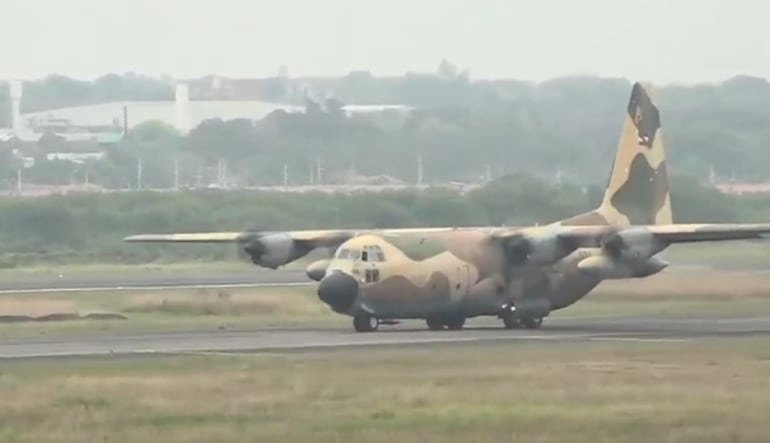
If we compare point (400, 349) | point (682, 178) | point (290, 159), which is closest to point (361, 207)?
point (682, 178)

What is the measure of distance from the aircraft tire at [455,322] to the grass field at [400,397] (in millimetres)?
7570

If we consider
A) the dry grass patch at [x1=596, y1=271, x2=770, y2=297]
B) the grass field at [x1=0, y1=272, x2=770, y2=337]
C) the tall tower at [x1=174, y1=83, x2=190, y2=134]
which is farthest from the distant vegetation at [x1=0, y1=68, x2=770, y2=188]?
the grass field at [x1=0, y1=272, x2=770, y2=337]

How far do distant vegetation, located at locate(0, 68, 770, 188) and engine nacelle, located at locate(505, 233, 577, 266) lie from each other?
21570 millimetres

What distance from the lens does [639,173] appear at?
4800 cm

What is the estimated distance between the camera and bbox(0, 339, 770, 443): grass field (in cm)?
2402

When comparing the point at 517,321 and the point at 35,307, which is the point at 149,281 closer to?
the point at 35,307

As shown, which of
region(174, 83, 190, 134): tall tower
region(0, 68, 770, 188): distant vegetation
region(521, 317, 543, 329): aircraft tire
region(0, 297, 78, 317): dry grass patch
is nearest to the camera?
region(521, 317, 543, 329): aircraft tire

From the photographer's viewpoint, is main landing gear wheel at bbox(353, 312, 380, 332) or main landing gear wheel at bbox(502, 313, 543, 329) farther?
main landing gear wheel at bbox(502, 313, 543, 329)

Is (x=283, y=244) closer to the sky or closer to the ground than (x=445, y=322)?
closer to the sky

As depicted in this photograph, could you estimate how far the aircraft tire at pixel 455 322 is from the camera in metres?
44.2

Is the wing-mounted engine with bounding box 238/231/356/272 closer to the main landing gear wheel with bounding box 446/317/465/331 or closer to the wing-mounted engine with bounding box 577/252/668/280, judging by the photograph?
the main landing gear wheel with bounding box 446/317/465/331

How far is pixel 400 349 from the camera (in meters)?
37.0

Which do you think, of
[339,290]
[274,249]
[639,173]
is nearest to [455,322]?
[339,290]

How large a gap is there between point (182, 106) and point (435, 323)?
166 feet
